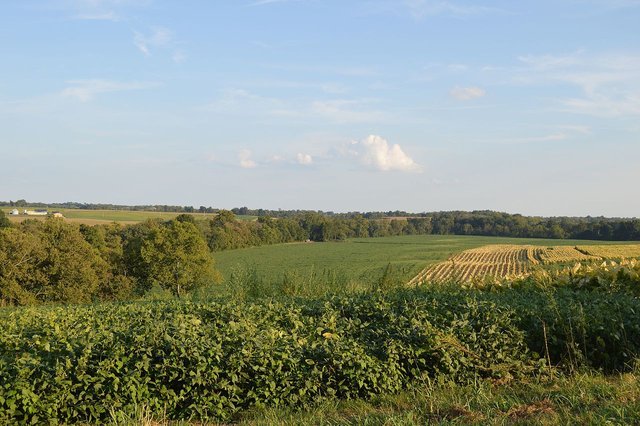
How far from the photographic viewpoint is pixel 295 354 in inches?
230

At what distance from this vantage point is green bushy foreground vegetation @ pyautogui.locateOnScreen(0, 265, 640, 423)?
17.2ft

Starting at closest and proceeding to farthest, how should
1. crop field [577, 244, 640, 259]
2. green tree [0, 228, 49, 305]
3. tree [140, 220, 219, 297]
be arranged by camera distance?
1. green tree [0, 228, 49, 305]
2. tree [140, 220, 219, 297]
3. crop field [577, 244, 640, 259]

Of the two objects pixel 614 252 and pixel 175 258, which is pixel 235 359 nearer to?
pixel 175 258

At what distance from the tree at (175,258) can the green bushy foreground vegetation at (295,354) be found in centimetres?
4180

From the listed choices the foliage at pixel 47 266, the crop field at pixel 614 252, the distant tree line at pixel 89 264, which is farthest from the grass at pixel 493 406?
the crop field at pixel 614 252

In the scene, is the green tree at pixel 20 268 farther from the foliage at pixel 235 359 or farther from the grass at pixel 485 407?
the grass at pixel 485 407

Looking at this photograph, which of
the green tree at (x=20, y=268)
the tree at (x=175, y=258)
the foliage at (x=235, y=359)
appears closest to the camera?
the foliage at (x=235, y=359)

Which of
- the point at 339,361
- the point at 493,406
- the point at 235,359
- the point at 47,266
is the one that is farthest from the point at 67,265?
the point at 493,406

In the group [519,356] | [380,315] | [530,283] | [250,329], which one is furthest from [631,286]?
[250,329]

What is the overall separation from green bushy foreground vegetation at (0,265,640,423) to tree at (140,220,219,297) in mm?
41796

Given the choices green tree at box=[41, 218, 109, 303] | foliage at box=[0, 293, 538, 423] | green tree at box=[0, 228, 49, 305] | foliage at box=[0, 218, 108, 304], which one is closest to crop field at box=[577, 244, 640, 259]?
green tree at box=[41, 218, 109, 303]

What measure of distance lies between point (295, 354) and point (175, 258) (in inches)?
1772

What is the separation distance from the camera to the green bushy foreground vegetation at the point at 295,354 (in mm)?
5230

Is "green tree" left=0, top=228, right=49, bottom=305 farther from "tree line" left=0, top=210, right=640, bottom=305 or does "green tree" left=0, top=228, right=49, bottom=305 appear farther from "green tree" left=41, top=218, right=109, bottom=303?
"green tree" left=41, top=218, right=109, bottom=303
